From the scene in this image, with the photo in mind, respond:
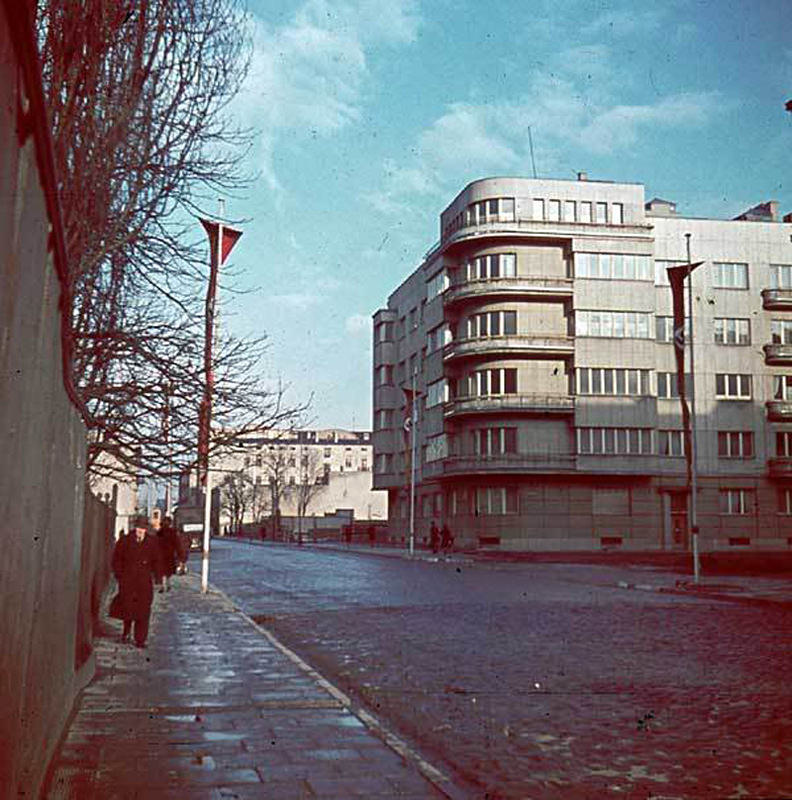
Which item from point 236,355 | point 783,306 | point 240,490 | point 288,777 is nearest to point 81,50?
point 236,355

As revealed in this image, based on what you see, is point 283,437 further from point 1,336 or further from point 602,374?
point 602,374

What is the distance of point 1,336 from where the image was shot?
2.82 metres

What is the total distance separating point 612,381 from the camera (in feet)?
193

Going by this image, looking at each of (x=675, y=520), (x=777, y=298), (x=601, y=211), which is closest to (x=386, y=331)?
(x=601, y=211)

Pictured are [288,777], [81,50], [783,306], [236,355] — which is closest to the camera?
[288,777]

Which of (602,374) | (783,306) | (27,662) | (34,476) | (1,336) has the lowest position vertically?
(27,662)

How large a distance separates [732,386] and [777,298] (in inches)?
240

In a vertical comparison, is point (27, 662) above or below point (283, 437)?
below

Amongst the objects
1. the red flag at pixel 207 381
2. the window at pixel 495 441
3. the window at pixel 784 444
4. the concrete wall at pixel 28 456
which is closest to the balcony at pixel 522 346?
the window at pixel 495 441

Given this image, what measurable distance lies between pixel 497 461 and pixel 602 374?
818cm

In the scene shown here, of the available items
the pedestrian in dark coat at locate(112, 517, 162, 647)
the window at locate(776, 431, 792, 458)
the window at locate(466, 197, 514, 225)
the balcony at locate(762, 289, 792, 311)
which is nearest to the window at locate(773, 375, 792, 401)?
the window at locate(776, 431, 792, 458)

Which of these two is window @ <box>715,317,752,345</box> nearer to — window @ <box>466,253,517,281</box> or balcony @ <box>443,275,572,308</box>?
balcony @ <box>443,275,572,308</box>

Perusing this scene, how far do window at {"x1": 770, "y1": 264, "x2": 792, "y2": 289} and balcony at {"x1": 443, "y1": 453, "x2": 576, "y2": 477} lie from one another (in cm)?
1796

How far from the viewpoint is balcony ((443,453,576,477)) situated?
57.2m
